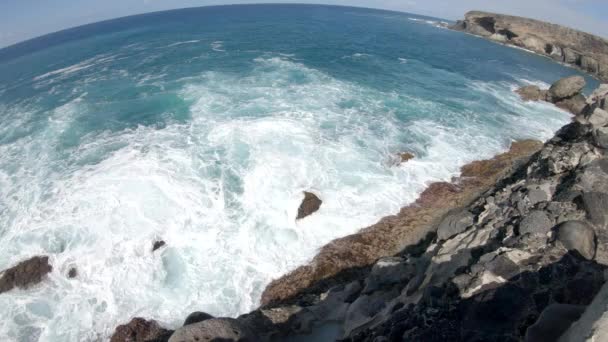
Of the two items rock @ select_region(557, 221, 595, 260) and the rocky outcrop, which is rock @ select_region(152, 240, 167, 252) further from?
the rocky outcrop

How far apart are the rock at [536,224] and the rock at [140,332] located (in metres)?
13.9

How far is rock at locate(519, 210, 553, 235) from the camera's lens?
32.2 ft

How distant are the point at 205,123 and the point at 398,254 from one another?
20.3 meters

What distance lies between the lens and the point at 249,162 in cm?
2322

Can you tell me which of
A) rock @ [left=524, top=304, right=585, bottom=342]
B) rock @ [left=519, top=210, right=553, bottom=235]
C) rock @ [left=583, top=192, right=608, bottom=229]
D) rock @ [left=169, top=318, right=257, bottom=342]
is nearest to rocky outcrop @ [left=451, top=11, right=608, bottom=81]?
rock @ [left=583, top=192, right=608, bottom=229]

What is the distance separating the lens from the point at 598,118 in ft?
46.0

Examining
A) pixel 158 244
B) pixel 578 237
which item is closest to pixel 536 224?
pixel 578 237

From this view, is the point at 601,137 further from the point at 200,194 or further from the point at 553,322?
the point at 200,194

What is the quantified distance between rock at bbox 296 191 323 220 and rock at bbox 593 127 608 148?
13036 millimetres

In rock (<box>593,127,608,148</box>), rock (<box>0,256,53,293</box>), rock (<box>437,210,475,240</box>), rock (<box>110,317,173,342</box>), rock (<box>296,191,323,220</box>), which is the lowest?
rock (<box>110,317,173,342</box>)

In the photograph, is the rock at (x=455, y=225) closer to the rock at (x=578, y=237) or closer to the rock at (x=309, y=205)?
the rock at (x=578, y=237)

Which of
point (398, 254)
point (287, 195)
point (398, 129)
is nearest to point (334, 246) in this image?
point (398, 254)

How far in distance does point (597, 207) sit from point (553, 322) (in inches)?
208

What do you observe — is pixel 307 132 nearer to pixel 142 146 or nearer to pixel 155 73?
pixel 142 146
